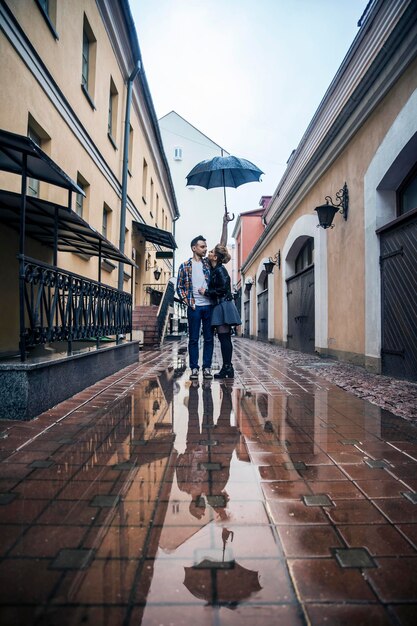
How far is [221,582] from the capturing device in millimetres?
1306

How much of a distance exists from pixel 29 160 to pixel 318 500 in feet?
12.4

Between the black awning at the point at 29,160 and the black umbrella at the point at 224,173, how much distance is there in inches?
211

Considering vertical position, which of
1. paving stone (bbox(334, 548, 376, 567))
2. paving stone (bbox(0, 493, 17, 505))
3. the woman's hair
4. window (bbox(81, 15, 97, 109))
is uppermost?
window (bbox(81, 15, 97, 109))

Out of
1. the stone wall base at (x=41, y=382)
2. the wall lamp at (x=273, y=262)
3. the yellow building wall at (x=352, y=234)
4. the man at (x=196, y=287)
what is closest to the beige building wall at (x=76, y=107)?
the stone wall base at (x=41, y=382)

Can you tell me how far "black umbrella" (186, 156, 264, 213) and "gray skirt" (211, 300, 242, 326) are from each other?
4675 millimetres

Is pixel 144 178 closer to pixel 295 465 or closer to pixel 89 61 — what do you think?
pixel 89 61

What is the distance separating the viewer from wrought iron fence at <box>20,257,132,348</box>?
11.4 feet

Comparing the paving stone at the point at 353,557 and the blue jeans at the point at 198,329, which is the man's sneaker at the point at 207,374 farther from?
the paving stone at the point at 353,557

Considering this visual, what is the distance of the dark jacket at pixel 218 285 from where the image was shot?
17.3ft

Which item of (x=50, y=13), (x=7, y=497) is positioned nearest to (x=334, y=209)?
(x=50, y=13)

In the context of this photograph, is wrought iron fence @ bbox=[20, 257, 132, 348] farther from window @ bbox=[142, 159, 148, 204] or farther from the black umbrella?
window @ bbox=[142, 159, 148, 204]

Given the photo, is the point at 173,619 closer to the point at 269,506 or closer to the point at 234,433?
the point at 269,506

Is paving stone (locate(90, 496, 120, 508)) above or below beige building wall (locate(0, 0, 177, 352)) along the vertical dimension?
below

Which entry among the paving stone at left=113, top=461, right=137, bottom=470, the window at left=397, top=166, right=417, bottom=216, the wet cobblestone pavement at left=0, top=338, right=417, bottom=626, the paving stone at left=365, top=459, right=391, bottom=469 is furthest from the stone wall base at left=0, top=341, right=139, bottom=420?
the window at left=397, top=166, right=417, bottom=216
